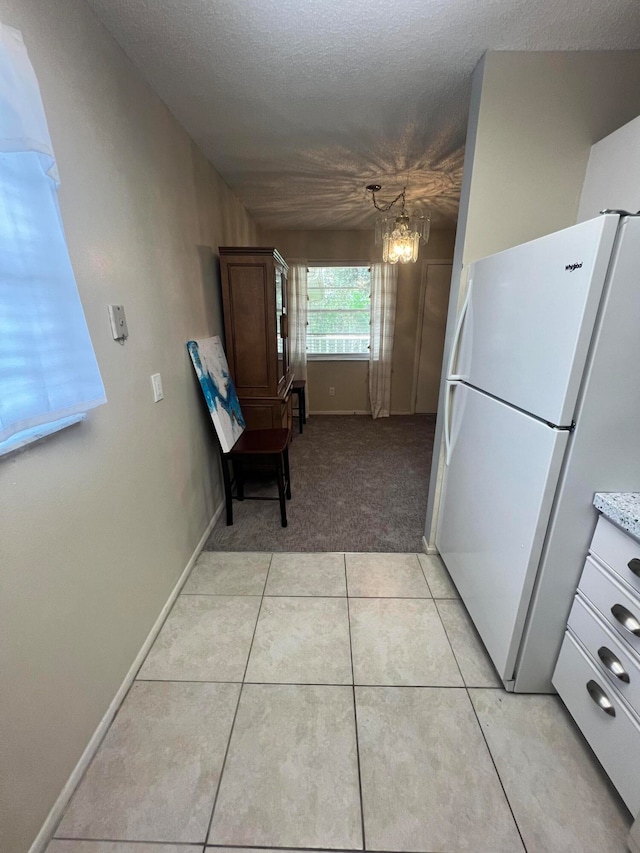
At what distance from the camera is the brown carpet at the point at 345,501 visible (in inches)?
86.7

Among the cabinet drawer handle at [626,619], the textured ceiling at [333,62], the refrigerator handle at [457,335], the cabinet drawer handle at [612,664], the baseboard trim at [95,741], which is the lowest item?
the baseboard trim at [95,741]

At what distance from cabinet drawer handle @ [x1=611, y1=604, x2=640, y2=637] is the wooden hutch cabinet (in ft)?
7.10

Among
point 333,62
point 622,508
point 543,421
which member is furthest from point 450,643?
point 333,62

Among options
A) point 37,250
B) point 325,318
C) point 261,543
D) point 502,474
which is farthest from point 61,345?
point 325,318

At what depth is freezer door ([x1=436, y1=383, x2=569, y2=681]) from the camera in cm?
108

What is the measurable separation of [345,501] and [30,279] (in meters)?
2.26

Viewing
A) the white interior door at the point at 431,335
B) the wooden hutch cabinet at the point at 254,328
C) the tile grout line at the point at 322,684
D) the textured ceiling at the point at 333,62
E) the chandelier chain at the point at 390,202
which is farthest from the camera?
the white interior door at the point at 431,335

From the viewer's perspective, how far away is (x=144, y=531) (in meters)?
1.47

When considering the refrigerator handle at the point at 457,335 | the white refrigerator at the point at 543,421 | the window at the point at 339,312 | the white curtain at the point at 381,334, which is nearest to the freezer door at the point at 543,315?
the white refrigerator at the point at 543,421

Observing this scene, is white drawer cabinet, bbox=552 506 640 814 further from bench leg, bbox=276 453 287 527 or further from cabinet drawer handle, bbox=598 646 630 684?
bench leg, bbox=276 453 287 527

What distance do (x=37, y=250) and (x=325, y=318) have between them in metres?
4.09

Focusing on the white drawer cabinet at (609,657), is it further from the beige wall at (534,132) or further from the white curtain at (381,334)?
the white curtain at (381,334)

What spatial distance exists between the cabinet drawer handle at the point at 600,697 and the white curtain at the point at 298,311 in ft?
12.8

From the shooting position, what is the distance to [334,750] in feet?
3.71
